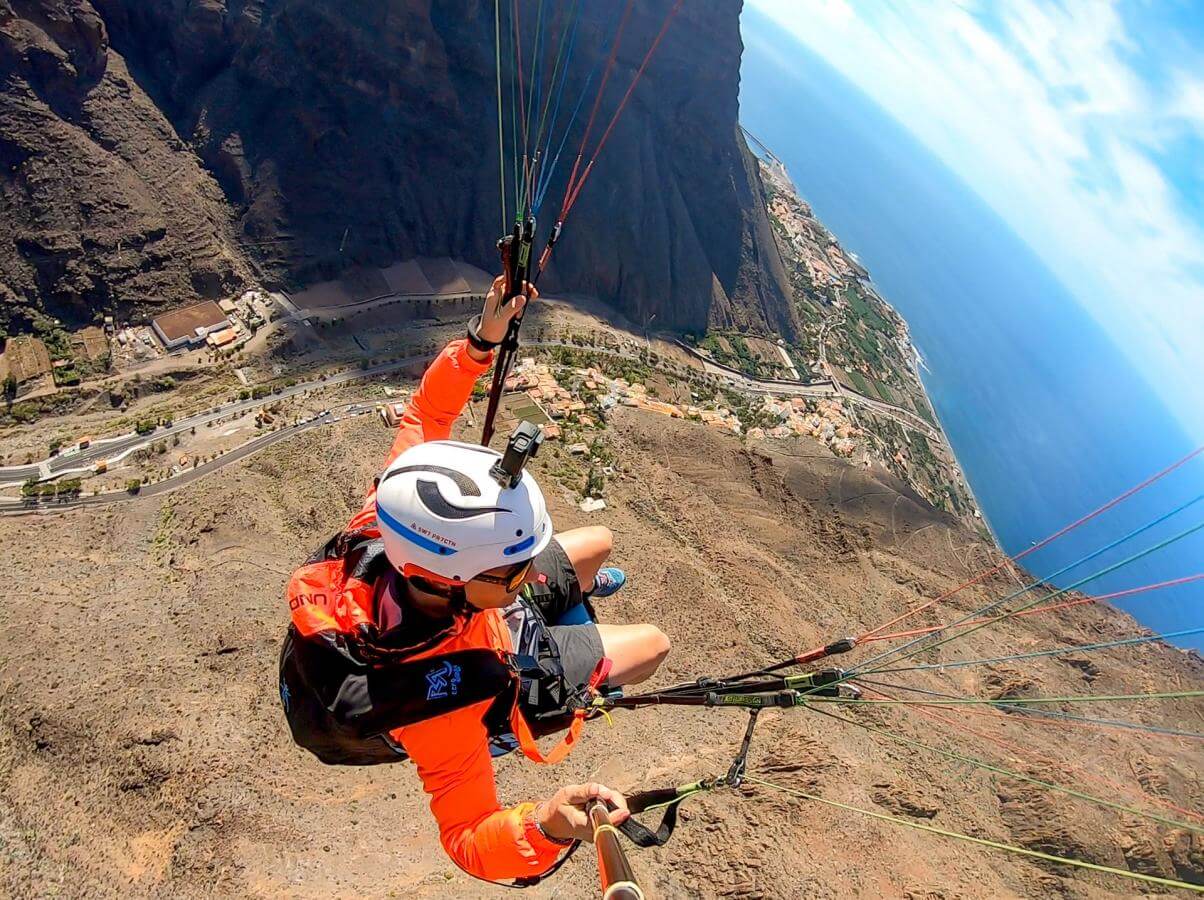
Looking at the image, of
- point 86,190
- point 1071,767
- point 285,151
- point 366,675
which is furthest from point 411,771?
point 285,151

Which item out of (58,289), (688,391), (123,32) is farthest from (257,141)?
(688,391)

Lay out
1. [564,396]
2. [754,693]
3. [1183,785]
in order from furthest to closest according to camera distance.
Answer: [564,396], [1183,785], [754,693]

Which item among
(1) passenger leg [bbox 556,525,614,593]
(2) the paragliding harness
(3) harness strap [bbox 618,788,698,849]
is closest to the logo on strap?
(2) the paragliding harness

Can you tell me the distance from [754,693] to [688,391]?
44382mm

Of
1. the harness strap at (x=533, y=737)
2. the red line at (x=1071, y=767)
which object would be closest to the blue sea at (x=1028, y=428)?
the red line at (x=1071, y=767)

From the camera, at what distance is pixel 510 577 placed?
3658 mm

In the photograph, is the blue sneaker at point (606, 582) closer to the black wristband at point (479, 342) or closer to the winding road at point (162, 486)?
the black wristband at point (479, 342)

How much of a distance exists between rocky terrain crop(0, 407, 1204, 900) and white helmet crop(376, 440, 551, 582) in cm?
740

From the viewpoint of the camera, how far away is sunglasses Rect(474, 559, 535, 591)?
362 centimetres

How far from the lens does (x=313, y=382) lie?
33.6 m

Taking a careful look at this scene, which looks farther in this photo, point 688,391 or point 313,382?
point 688,391

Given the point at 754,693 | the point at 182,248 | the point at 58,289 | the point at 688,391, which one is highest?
the point at 754,693

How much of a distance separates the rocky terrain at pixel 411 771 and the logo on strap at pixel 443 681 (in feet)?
22.9

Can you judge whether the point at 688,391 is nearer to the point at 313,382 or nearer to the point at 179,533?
the point at 313,382
